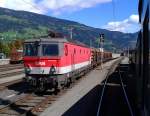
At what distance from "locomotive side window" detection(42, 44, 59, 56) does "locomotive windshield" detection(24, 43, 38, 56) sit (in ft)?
1.48

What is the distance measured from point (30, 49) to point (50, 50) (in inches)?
47.2

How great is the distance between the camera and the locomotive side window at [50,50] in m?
21.1

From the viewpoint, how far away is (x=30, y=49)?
2158cm

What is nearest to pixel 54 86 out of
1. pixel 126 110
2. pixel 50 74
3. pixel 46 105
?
pixel 50 74

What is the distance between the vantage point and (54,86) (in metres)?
21.1

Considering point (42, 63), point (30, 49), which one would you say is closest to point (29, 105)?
point (42, 63)

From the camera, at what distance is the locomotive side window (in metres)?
21.1

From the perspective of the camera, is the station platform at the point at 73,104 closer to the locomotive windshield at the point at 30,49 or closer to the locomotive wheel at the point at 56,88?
the locomotive wheel at the point at 56,88

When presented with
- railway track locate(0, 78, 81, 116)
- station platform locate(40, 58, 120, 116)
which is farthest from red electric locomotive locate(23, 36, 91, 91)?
station platform locate(40, 58, 120, 116)

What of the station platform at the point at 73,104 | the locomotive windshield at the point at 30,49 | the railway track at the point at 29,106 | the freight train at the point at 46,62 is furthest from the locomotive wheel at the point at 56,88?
the locomotive windshield at the point at 30,49

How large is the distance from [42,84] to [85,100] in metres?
2.67

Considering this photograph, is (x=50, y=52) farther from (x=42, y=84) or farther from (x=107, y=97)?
(x=107, y=97)

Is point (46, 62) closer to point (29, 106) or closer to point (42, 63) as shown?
point (42, 63)

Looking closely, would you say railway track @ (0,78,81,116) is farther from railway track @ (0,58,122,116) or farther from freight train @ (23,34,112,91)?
freight train @ (23,34,112,91)
